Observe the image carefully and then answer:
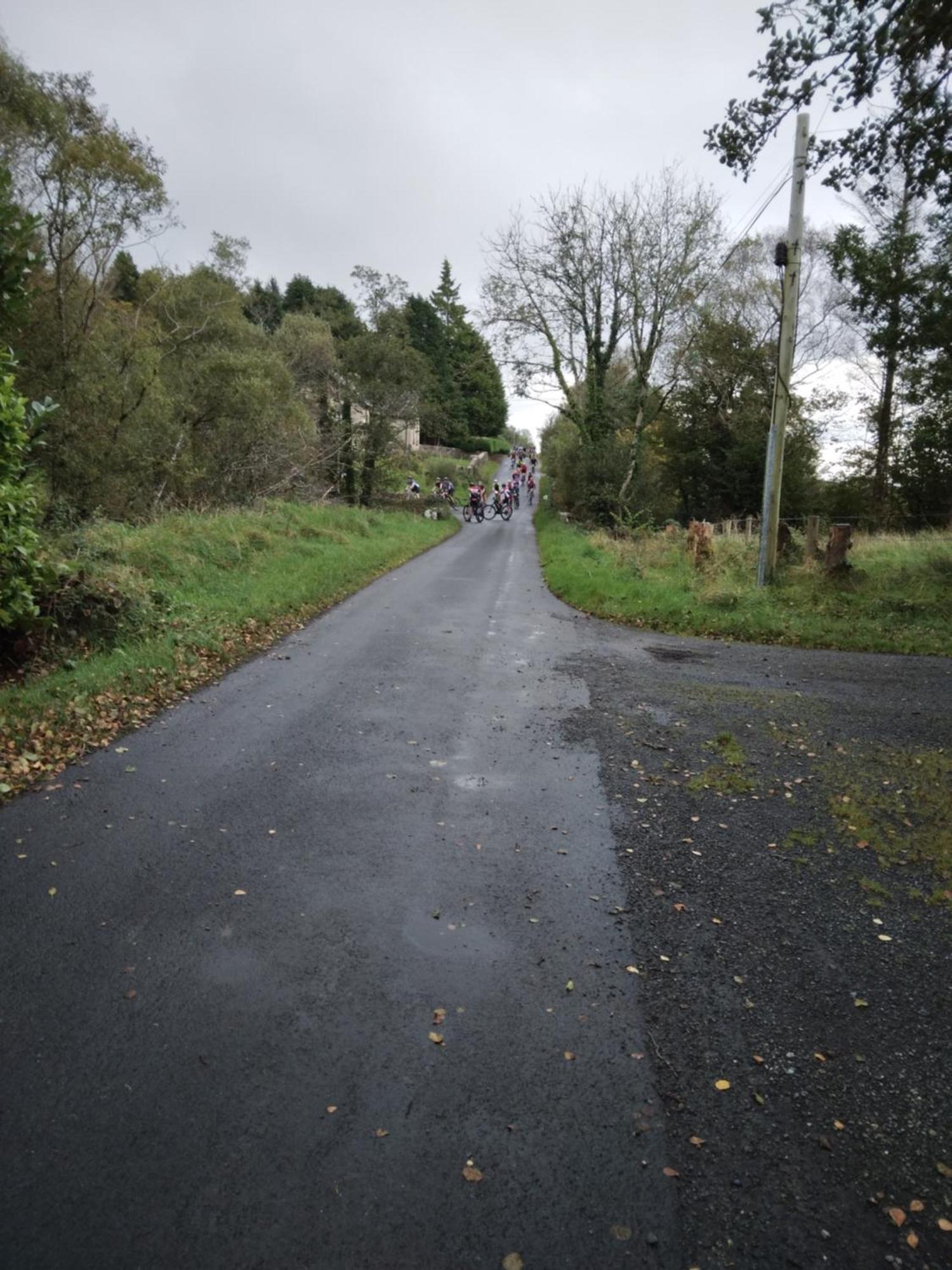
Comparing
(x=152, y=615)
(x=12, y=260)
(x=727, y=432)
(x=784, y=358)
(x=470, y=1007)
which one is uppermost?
(x=727, y=432)

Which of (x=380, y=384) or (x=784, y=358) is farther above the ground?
(x=380, y=384)

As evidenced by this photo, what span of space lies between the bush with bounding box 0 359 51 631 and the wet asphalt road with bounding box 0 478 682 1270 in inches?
72.3

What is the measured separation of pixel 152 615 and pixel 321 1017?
646 centimetres

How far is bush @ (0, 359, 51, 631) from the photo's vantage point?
6168 millimetres

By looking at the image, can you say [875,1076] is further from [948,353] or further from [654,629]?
[948,353]

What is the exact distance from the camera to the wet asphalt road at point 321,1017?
2035mm

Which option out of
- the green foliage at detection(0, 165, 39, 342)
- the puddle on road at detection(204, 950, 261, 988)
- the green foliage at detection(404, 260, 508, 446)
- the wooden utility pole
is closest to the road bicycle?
the green foliage at detection(404, 260, 508, 446)

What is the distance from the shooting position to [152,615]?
27.0 feet

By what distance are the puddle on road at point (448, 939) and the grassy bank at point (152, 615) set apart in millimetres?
3091

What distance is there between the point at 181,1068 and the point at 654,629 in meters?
9.53

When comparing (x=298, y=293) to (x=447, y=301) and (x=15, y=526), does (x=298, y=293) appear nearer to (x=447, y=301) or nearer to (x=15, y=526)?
(x=447, y=301)

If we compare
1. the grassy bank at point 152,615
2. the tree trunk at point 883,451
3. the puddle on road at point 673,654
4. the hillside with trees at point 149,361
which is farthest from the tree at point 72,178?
the tree trunk at point 883,451

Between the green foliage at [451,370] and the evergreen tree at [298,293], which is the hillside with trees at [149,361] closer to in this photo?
the green foliage at [451,370]

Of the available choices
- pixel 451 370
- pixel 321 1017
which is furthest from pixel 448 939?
pixel 451 370
